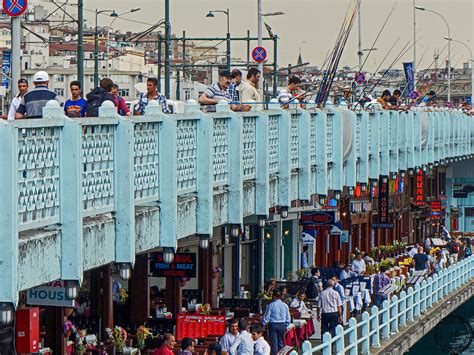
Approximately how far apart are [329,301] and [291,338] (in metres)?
1.92

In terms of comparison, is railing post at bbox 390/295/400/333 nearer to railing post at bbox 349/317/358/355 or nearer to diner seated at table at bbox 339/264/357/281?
diner seated at table at bbox 339/264/357/281

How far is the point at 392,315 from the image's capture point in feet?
117

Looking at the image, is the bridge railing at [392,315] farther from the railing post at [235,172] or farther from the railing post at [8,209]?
the railing post at [8,209]

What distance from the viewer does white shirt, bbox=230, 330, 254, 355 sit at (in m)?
23.5

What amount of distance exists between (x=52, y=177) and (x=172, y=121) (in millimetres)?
4201

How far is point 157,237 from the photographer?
18.7 metres

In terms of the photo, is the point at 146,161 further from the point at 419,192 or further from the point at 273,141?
the point at 419,192

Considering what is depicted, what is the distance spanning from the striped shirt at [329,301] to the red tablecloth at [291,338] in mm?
1074

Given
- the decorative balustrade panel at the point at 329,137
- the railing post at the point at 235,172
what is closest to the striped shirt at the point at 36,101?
the railing post at the point at 235,172

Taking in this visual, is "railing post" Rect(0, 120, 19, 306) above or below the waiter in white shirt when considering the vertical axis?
below

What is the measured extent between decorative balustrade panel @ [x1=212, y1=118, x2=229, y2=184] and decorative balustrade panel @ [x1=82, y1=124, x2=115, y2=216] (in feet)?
15.7

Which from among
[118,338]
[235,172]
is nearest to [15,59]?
[235,172]

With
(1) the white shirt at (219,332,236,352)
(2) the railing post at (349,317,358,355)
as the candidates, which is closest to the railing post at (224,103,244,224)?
(1) the white shirt at (219,332,236,352)

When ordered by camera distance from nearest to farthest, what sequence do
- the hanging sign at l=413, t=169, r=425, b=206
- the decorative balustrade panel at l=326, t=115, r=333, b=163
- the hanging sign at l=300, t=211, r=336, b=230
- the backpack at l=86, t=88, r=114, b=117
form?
the backpack at l=86, t=88, r=114, b=117 < the decorative balustrade panel at l=326, t=115, r=333, b=163 < the hanging sign at l=300, t=211, r=336, b=230 < the hanging sign at l=413, t=169, r=425, b=206
